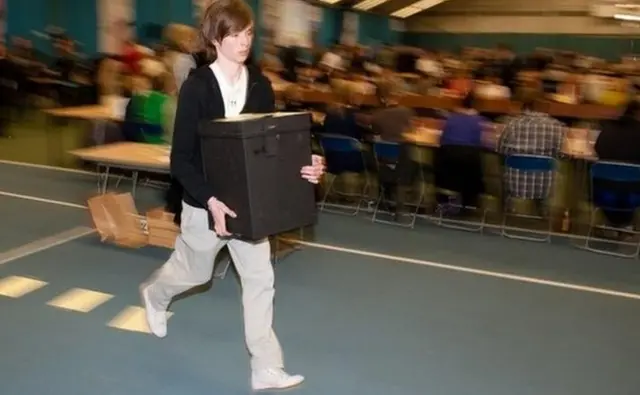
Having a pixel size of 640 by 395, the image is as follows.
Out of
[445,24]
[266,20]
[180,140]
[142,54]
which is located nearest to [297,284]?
[180,140]

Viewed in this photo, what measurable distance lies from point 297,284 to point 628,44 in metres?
16.4

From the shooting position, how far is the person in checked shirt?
562 cm

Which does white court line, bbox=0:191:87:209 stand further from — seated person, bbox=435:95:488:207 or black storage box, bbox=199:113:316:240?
black storage box, bbox=199:113:316:240

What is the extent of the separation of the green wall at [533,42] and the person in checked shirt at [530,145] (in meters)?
13.7

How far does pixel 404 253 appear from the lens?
532cm

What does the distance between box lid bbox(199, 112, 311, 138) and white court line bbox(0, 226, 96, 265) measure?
271 cm

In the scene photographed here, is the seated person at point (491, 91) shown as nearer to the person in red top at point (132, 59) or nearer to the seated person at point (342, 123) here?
the seated person at point (342, 123)

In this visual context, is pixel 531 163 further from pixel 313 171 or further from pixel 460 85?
pixel 460 85

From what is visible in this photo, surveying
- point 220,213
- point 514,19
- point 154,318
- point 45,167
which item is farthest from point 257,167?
point 514,19

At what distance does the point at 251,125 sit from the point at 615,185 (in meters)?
3.45

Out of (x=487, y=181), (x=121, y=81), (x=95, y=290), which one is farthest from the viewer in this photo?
(x=121, y=81)

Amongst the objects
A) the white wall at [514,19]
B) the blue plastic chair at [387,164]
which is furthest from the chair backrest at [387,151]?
the white wall at [514,19]

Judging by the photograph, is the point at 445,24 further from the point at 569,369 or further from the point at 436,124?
the point at 569,369

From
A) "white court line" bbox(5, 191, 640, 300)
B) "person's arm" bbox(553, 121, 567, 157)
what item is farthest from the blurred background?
"white court line" bbox(5, 191, 640, 300)
